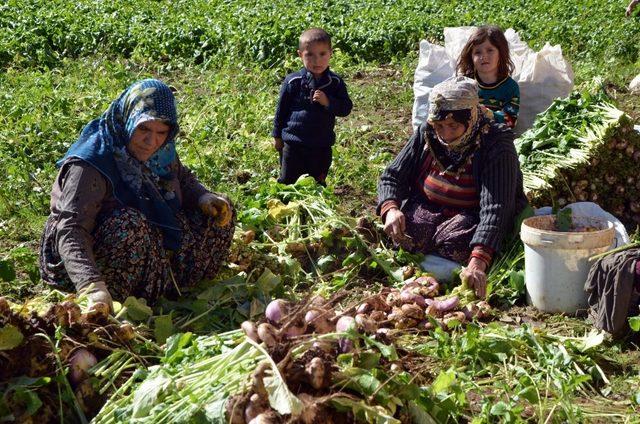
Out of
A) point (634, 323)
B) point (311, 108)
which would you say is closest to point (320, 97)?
point (311, 108)

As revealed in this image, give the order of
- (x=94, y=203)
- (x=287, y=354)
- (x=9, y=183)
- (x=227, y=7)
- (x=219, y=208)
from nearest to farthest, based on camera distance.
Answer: (x=287, y=354) → (x=94, y=203) → (x=219, y=208) → (x=9, y=183) → (x=227, y=7)

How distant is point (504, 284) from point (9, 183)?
9.65 ft

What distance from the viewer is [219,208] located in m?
4.41

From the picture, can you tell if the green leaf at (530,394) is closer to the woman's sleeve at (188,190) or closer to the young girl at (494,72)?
the woman's sleeve at (188,190)

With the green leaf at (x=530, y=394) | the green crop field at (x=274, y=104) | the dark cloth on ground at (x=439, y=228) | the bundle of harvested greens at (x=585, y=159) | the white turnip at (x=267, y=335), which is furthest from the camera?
the bundle of harvested greens at (x=585, y=159)

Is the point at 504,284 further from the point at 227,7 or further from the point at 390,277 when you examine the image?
the point at 227,7

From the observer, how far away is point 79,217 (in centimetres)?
393

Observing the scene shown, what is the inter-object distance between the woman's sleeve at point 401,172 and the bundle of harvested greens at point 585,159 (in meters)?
0.66

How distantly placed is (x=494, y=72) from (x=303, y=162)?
1172 millimetres

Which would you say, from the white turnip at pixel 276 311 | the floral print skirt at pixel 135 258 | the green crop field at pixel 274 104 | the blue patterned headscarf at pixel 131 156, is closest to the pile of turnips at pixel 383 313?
the white turnip at pixel 276 311

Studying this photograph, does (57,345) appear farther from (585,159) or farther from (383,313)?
(585,159)

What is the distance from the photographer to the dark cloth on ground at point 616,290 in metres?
3.87

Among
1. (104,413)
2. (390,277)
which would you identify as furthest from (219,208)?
(104,413)

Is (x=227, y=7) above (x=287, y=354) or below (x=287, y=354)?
above
